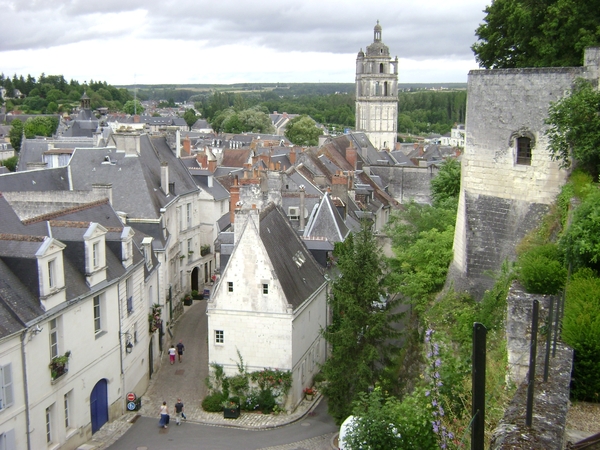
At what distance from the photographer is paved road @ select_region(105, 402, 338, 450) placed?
2031 centimetres

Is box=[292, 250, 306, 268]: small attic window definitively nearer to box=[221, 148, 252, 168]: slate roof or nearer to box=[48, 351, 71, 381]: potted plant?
box=[48, 351, 71, 381]: potted plant

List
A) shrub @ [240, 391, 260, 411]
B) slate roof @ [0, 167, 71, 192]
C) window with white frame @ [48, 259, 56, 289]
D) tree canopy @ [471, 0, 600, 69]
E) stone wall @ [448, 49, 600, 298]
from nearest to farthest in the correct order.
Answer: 1. window with white frame @ [48, 259, 56, 289]
2. stone wall @ [448, 49, 600, 298]
3. tree canopy @ [471, 0, 600, 69]
4. shrub @ [240, 391, 260, 411]
5. slate roof @ [0, 167, 71, 192]

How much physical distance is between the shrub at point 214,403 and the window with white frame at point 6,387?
7645 mm

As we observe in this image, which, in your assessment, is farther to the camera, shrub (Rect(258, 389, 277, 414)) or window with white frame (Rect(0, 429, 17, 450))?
shrub (Rect(258, 389, 277, 414))

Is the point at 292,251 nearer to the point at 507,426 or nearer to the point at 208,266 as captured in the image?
the point at 208,266

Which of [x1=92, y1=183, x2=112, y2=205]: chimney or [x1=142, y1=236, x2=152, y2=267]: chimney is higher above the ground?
[x1=92, y1=183, x2=112, y2=205]: chimney

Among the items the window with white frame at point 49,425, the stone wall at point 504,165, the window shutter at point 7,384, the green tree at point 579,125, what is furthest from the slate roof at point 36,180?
the green tree at point 579,125

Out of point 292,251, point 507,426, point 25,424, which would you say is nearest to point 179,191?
point 292,251

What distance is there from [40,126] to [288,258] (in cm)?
9346

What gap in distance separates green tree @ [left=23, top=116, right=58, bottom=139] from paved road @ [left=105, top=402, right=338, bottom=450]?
90531 mm

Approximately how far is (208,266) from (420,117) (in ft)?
504

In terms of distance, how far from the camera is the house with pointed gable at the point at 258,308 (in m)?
22.7

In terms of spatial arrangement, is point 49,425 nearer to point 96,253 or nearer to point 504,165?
point 96,253

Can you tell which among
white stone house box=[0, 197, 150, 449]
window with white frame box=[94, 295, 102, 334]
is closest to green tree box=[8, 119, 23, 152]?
white stone house box=[0, 197, 150, 449]
